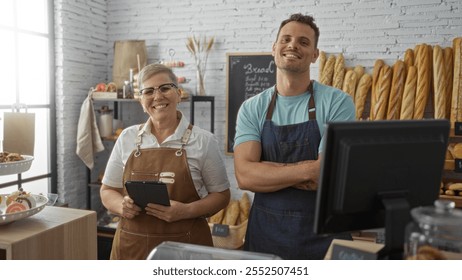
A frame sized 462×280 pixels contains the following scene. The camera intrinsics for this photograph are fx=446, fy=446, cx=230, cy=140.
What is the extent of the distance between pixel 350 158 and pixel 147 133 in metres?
1.22

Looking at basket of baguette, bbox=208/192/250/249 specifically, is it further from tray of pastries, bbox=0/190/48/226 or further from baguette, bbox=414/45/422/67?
tray of pastries, bbox=0/190/48/226

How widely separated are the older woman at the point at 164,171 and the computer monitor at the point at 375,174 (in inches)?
37.1

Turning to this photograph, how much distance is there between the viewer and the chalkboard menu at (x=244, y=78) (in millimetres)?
4020

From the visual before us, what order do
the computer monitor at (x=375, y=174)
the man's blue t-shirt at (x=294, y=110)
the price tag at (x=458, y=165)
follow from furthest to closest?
the price tag at (x=458, y=165) < the man's blue t-shirt at (x=294, y=110) < the computer monitor at (x=375, y=174)

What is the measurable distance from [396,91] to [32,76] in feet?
10.0

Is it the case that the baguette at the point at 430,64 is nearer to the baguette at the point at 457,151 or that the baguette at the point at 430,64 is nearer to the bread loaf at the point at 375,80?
the bread loaf at the point at 375,80

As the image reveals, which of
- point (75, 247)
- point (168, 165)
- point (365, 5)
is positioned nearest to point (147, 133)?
point (168, 165)

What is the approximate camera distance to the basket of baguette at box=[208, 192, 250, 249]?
3627 mm

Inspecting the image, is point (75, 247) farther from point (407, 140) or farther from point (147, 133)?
point (407, 140)

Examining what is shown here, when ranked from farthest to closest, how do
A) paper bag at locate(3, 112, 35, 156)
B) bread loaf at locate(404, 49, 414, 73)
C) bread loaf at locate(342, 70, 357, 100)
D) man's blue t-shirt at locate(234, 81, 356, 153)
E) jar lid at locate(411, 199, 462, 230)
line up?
bread loaf at locate(342, 70, 357, 100)
bread loaf at locate(404, 49, 414, 73)
man's blue t-shirt at locate(234, 81, 356, 153)
paper bag at locate(3, 112, 35, 156)
jar lid at locate(411, 199, 462, 230)

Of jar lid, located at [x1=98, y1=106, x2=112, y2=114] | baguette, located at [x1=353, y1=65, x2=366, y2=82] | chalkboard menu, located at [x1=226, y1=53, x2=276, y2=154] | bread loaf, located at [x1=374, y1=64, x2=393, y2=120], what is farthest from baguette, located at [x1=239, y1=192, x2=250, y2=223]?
jar lid, located at [x1=98, y1=106, x2=112, y2=114]

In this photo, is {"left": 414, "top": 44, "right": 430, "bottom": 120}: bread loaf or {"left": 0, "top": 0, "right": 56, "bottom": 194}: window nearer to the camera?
{"left": 414, "top": 44, "right": 430, "bottom": 120}: bread loaf

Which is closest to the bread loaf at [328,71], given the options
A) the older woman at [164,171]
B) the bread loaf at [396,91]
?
the bread loaf at [396,91]

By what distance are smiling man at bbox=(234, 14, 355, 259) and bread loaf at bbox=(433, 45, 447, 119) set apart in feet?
5.08
